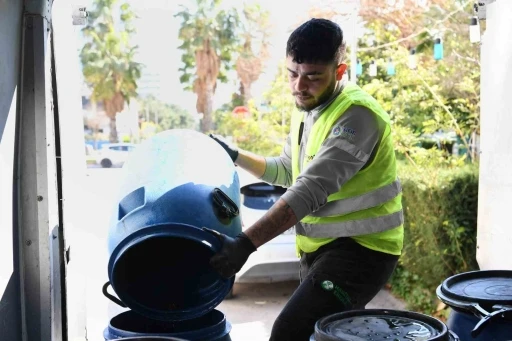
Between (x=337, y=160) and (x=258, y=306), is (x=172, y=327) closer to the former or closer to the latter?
(x=337, y=160)

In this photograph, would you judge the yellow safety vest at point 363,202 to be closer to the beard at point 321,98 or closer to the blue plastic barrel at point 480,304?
the beard at point 321,98

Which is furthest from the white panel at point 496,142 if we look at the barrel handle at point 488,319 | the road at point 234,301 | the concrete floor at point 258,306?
the concrete floor at point 258,306

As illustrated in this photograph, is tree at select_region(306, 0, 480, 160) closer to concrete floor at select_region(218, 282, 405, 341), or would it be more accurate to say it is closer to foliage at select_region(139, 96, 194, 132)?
concrete floor at select_region(218, 282, 405, 341)

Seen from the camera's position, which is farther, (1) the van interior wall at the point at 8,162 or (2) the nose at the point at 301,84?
(2) the nose at the point at 301,84

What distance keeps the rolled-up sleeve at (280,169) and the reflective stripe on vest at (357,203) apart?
2.24ft

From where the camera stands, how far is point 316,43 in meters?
2.99

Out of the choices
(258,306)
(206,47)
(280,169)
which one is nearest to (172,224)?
(280,169)

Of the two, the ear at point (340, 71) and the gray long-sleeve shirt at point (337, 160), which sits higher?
the ear at point (340, 71)

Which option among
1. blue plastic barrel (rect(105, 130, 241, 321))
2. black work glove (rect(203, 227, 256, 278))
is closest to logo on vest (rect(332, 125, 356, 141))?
blue plastic barrel (rect(105, 130, 241, 321))

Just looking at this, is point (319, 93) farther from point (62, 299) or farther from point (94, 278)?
point (94, 278)

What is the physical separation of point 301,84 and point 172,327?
3.80 feet

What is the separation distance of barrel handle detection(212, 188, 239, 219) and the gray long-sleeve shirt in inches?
8.1

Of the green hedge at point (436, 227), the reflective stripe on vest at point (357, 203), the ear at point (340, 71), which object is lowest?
the green hedge at point (436, 227)

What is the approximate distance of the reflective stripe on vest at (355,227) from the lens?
298 cm
